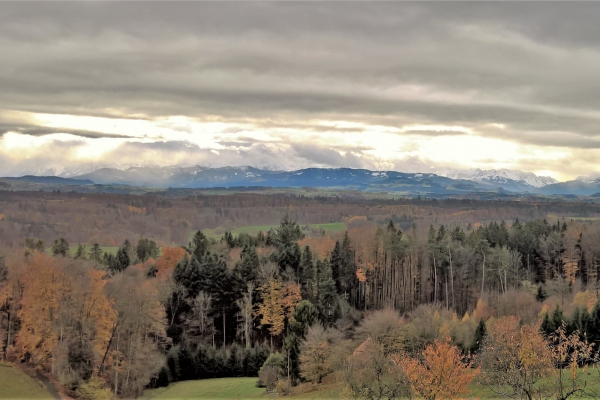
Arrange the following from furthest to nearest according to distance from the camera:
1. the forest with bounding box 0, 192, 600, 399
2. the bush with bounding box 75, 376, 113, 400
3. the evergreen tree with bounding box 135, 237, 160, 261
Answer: the evergreen tree with bounding box 135, 237, 160, 261
the bush with bounding box 75, 376, 113, 400
the forest with bounding box 0, 192, 600, 399

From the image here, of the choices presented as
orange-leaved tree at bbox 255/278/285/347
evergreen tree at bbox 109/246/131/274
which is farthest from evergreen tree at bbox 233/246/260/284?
evergreen tree at bbox 109/246/131/274

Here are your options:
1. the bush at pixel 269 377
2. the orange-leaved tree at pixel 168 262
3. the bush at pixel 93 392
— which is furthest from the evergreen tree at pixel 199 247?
the bush at pixel 93 392

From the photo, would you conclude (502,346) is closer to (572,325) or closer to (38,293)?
(572,325)

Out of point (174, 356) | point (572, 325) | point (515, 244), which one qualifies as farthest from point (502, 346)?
point (515, 244)

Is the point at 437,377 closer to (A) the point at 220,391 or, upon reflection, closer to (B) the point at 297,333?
(B) the point at 297,333

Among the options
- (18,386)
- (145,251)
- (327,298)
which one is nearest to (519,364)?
(18,386)

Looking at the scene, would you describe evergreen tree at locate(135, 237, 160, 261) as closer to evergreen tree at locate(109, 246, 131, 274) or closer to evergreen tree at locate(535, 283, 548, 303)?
evergreen tree at locate(109, 246, 131, 274)

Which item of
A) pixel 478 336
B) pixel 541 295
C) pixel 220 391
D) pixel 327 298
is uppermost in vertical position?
pixel 478 336
